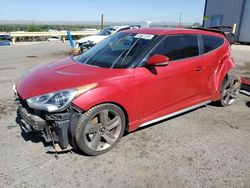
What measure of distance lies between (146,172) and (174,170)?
36 cm

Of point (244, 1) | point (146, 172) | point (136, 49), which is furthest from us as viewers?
point (244, 1)

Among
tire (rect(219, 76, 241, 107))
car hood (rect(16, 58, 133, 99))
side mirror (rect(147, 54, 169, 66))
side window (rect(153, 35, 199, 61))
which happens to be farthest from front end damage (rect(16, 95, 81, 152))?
tire (rect(219, 76, 241, 107))

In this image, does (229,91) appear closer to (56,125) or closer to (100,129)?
(100,129)

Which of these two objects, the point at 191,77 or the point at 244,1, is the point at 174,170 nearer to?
the point at 191,77

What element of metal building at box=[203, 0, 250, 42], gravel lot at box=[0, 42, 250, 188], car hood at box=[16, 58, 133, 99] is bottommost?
gravel lot at box=[0, 42, 250, 188]

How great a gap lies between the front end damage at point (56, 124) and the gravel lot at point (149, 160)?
31 cm

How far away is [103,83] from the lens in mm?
2984

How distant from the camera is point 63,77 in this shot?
10.2 ft

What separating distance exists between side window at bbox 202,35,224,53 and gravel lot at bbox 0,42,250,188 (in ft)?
4.53

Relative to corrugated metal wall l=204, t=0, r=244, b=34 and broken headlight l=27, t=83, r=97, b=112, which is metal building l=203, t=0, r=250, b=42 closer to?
corrugated metal wall l=204, t=0, r=244, b=34

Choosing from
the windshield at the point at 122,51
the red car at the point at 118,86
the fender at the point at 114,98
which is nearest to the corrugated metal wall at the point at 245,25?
the red car at the point at 118,86

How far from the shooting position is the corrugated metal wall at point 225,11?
769 inches

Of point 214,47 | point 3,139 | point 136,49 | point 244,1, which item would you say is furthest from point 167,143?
point 244,1

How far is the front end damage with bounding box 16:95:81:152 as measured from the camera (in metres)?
2.77
